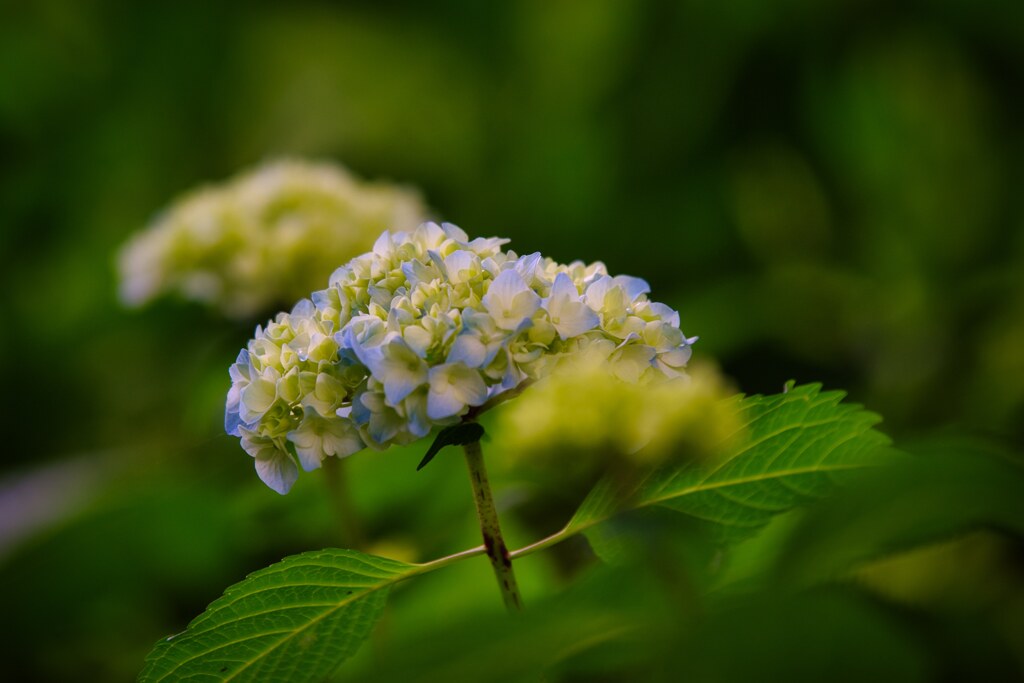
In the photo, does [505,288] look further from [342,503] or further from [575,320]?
[342,503]

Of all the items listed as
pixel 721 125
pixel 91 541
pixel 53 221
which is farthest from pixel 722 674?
pixel 53 221

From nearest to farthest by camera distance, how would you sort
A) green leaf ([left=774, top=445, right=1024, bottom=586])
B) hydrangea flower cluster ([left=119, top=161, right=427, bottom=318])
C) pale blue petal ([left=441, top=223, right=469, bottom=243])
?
green leaf ([left=774, top=445, right=1024, bottom=586]), pale blue petal ([left=441, top=223, right=469, bottom=243]), hydrangea flower cluster ([left=119, top=161, right=427, bottom=318])

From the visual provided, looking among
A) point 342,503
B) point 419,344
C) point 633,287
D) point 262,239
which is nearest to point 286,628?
point 419,344

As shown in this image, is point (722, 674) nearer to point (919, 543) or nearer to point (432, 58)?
point (919, 543)

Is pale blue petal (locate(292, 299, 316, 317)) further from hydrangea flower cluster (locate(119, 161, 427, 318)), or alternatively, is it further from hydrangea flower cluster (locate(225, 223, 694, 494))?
hydrangea flower cluster (locate(119, 161, 427, 318))

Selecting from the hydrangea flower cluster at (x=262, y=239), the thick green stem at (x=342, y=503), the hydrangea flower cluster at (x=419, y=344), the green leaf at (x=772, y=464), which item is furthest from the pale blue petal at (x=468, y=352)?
the hydrangea flower cluster at (x=262, y=239)

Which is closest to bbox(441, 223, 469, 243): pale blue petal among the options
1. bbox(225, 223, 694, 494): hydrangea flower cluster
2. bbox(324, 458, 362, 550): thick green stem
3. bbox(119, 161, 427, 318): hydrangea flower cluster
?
bbox(225, 223, 694, 494): hydrangea flower cluster
